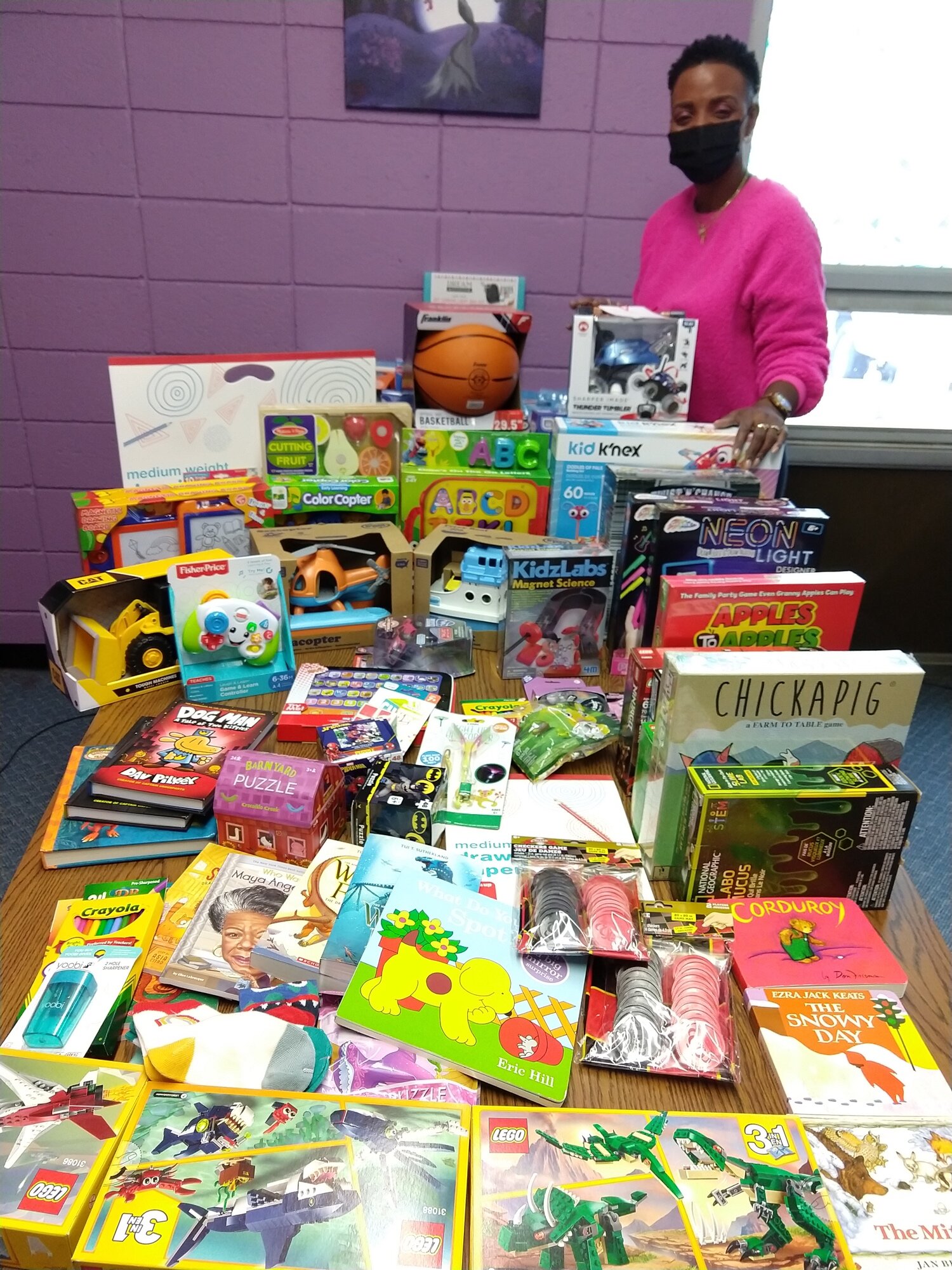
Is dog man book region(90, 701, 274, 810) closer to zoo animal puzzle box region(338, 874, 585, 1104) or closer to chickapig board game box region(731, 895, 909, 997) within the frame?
zoo animal puzzle box region(338, 874, 585, 1104)

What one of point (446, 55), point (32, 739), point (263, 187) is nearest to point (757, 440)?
point (446, 55)

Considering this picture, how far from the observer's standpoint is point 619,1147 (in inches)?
30.3

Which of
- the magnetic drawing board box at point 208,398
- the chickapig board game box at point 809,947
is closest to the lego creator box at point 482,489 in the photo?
the magnetic drawing board box at point 208,398

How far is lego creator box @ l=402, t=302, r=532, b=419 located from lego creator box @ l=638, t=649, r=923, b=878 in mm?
1038

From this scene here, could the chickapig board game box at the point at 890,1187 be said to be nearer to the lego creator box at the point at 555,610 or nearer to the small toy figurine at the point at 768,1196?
the small toy figurine at the point at 768,1196

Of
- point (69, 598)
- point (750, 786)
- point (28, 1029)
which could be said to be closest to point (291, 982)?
point (28, 1029)

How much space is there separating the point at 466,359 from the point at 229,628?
32.9 inches

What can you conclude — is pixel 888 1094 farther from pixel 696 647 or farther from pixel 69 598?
pixel 69 598

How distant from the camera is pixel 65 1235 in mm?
675

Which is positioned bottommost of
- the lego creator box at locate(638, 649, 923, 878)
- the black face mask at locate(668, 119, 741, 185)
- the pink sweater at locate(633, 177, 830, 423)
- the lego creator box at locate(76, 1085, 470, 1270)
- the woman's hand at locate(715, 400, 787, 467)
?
the lego creator box at locate(76, 1085, 470, 1270)

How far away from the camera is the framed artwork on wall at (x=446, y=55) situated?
7.89 ft

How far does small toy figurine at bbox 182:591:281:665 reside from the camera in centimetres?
145

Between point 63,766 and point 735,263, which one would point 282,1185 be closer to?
point 735,263

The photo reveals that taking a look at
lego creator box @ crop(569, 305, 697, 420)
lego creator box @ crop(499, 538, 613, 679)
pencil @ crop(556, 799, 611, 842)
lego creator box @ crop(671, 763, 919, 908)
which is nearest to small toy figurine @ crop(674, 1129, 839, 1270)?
lego creator box @ crop(671, 763, 919, 908)
